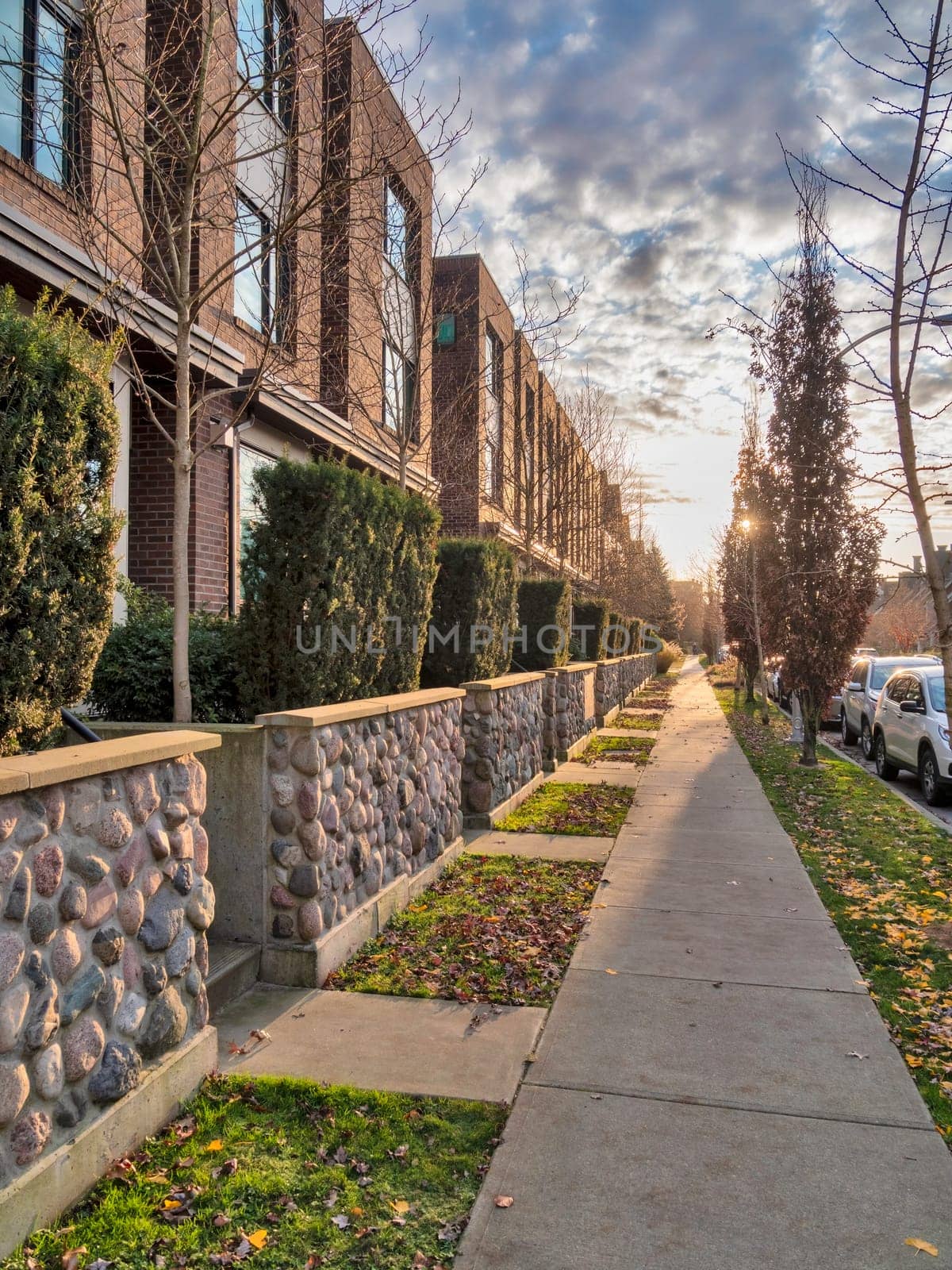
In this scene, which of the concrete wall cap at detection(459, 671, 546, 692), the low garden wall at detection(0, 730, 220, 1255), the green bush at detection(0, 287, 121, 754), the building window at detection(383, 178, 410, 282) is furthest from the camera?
the building window at detection(383, 178, 410, 282)

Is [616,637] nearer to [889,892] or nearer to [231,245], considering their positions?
[231,245]

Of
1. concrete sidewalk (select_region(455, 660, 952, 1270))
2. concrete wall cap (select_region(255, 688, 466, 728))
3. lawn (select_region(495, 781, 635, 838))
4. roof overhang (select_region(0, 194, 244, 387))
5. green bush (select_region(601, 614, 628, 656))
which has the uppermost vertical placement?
roof overhang (select_region(0, 194, 244, 387))

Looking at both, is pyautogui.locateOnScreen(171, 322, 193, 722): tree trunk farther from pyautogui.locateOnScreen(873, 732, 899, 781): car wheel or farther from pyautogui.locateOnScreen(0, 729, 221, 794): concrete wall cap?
pyautogui.locateOnScreen(873, 732, 899, 781): car wheel

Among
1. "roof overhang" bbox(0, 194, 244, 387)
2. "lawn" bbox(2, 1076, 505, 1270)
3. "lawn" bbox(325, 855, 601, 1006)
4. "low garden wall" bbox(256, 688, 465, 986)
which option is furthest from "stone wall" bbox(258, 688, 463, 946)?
"roof overhang" bbox(0, 194, 244, 387)

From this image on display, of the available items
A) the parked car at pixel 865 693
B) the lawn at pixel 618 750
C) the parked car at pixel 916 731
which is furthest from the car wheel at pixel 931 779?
the lawn at pixel 618 750

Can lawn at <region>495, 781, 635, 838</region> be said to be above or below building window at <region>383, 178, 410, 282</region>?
below

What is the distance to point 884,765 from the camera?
1373 cm

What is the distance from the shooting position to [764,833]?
356 inches

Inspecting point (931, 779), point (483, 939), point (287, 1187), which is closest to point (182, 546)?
point (483, 939)

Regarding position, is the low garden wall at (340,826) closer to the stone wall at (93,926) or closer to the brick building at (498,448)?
the stone wall at (93,926)

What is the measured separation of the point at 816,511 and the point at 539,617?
4.80 m

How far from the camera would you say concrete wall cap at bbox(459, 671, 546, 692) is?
28.3 ft

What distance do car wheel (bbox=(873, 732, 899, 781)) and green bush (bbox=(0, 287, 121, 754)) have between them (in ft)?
40.5

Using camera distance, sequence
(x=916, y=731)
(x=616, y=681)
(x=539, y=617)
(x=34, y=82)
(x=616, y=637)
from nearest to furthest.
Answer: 1. (x=34, y=82)
2. (x=916, y=731)
3. (x=539, y=617)
4. (x=616, y=681)
5. (x=616, y=637)
